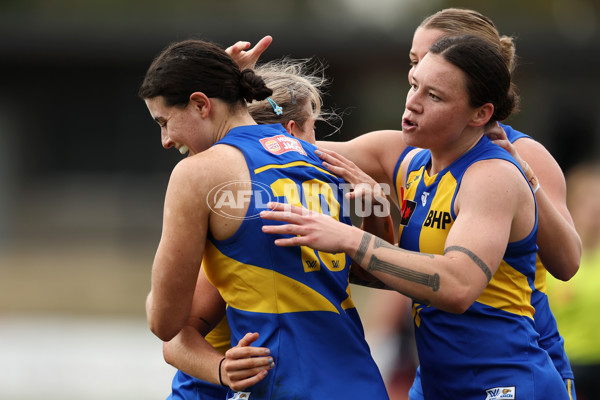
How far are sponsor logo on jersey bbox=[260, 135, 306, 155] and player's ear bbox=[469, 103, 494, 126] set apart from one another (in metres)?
0.59

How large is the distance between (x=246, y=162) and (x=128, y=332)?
7869 mm

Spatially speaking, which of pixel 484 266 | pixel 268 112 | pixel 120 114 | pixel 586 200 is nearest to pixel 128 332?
pixel 586 200

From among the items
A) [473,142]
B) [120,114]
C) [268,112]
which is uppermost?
[120,114]

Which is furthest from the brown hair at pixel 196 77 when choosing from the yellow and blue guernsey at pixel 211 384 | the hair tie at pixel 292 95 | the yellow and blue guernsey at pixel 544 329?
the yellow and blue guernsey at pixel 544 329

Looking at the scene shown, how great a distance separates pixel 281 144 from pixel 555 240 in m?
1.11

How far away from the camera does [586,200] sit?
6.29 m

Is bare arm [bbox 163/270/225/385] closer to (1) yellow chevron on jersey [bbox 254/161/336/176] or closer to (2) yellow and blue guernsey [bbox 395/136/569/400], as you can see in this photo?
(1) yellow chevron on jersey [bbox 254/161/336/176]

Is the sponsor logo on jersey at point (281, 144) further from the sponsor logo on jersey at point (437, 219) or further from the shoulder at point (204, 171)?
the sponsor logo on jersey at point (437, 219)

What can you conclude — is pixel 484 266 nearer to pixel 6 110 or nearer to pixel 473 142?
pixel 473 142

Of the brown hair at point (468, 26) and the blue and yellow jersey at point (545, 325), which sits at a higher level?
the brown hair at point (468, 26)

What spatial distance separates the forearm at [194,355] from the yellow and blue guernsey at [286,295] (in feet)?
0.40

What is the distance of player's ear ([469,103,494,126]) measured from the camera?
2801 millimetres

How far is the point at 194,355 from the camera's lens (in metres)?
2.89

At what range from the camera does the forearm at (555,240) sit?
3002 mm
